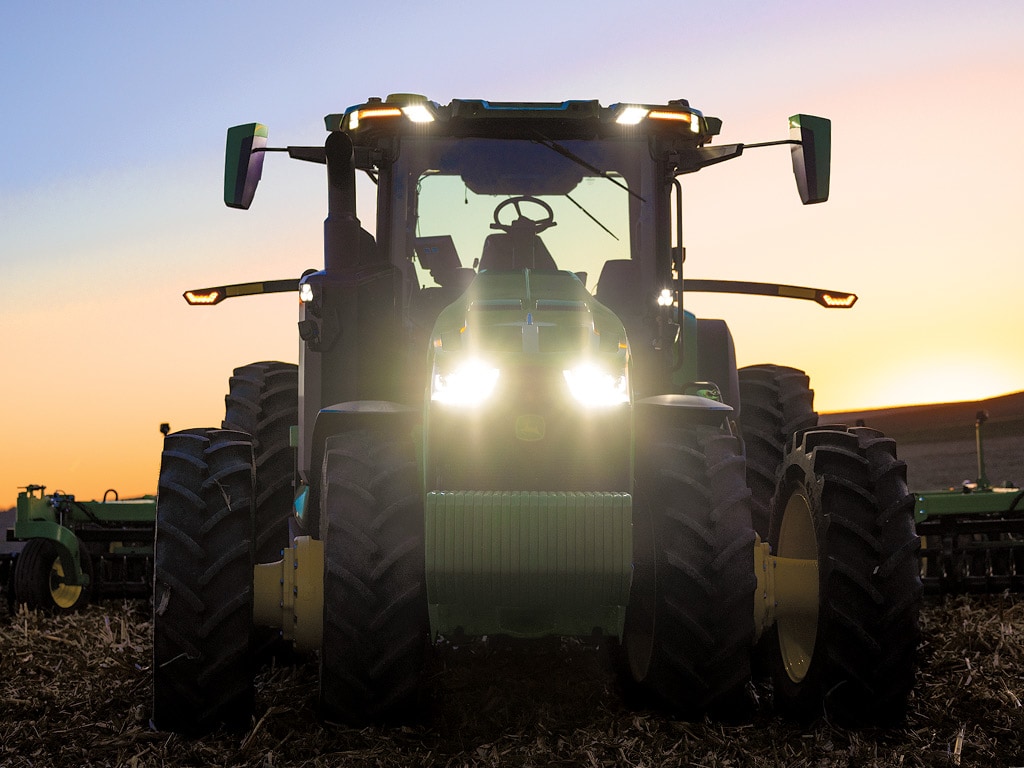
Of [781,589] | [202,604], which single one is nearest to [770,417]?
[781,589]

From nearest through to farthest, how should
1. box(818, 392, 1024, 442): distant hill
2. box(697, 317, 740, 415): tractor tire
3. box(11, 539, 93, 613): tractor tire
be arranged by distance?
box(697, 317, 740, 415): tractor tire < box(11, 539, 93, 613): tractor tire < box(818, 392, 1024, 442): distant hill

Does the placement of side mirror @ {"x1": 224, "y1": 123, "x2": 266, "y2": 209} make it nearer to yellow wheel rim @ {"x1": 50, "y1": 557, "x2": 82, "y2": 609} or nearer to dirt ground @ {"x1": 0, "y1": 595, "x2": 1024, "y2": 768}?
dirt ground @ {"x1": 0, "y1": 595, "x2": 1024, "y2": 768}

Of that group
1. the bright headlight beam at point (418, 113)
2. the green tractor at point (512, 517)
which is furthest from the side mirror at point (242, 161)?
the bright headlight beam at point (418, 113)

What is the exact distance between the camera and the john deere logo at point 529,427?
15.0 ft

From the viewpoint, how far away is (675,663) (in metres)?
4.58

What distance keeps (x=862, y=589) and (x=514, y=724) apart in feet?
5.22

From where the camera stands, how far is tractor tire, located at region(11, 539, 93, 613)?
A: 1011 centimetres

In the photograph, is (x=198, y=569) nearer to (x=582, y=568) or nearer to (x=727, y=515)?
(x=582, y=568)

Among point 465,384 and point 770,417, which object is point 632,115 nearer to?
point 465,384

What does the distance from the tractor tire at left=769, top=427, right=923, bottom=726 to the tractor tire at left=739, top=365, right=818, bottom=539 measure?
1730 millimetres

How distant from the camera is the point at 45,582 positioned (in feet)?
33.5

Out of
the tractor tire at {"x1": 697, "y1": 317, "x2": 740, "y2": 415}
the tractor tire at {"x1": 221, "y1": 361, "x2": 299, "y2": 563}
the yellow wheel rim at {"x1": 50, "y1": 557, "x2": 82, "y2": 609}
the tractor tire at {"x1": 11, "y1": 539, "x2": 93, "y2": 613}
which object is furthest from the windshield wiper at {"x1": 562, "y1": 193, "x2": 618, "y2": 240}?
the yellow wheel rim at {"x1": 50, "y1": 557, "x2": 82, "y2": 609}

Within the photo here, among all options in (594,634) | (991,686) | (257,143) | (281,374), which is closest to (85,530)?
(281,374)

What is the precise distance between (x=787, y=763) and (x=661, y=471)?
125cm
